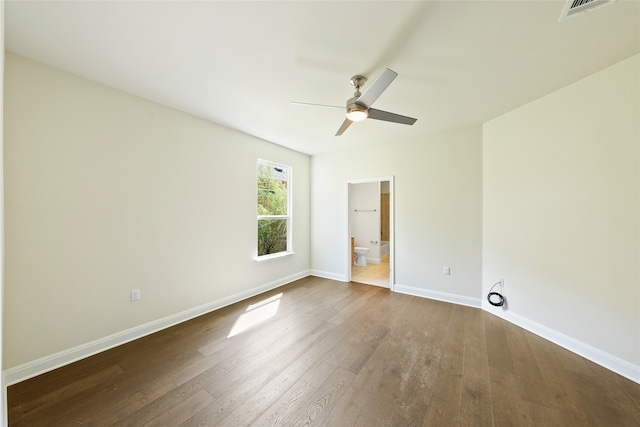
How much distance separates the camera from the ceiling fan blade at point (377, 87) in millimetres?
1674

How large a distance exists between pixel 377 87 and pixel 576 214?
232 cm

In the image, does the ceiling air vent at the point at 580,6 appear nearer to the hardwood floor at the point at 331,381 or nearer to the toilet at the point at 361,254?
the hardwood floor at the point at 331,381

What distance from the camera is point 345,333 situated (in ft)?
8.71

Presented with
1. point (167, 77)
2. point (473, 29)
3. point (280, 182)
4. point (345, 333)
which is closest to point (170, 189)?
point (167, 77)

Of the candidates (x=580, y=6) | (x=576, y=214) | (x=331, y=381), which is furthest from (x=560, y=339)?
(x=580, y=6)

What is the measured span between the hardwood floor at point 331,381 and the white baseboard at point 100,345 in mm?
77

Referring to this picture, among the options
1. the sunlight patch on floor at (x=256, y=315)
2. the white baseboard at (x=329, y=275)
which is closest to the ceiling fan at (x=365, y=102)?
the sunlight patch on floor at (x=256, y=315)

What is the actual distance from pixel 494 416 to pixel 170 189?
3.56 m

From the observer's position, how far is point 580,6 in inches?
57.7

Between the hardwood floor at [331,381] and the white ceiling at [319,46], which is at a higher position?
the white ceiling at [319,46]

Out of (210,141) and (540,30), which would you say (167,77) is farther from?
(540,30)

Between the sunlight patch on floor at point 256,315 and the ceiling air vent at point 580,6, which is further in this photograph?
the sunlight patch on floor at point 256,315

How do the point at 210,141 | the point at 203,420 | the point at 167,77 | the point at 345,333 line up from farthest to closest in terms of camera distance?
1. the point at 210,141
2. the point at 345,333
3. the point at 167,77
4. the point at 203,420

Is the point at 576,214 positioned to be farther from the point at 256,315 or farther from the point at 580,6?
the point at 256,315
